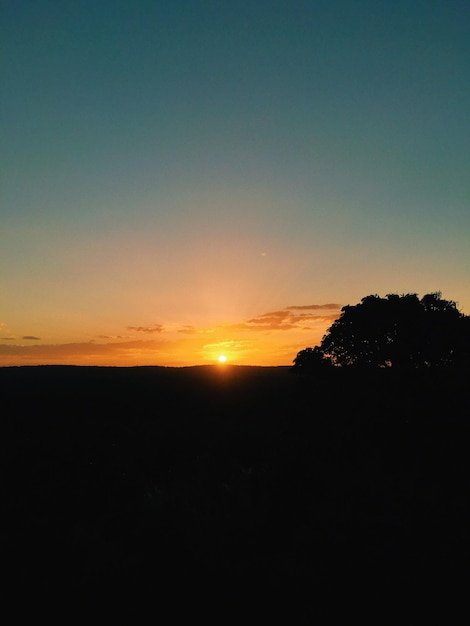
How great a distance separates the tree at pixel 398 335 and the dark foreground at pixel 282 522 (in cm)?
153

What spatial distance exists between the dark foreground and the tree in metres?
1.53

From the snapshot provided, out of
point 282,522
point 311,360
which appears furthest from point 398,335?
point 282,522

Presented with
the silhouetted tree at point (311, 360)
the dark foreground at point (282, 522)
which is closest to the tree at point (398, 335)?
the silhouetted tree at point (311, 360)

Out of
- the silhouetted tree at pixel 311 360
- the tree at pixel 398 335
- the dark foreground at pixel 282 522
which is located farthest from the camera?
the silhouetted tree at pixel 311 360

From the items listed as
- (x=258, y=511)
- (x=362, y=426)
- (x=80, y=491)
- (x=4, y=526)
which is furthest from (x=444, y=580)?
(x=80, y=491)

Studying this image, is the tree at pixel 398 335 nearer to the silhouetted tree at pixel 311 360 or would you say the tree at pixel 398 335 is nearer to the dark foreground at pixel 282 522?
the silhouetted tree at pixel 311 360

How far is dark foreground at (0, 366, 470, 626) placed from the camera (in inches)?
402

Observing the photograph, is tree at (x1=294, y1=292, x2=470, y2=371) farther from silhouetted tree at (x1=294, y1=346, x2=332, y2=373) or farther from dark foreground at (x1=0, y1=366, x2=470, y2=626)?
dark foreground at (x1=0, y1=366, x2=470, y2=626)

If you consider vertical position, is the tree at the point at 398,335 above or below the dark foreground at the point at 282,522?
above

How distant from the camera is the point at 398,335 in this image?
21.2 meters

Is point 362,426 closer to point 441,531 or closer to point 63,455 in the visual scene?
point 441,531

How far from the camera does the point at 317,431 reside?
66.7ft

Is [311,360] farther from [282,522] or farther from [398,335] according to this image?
[282,522]

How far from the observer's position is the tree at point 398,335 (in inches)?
811
